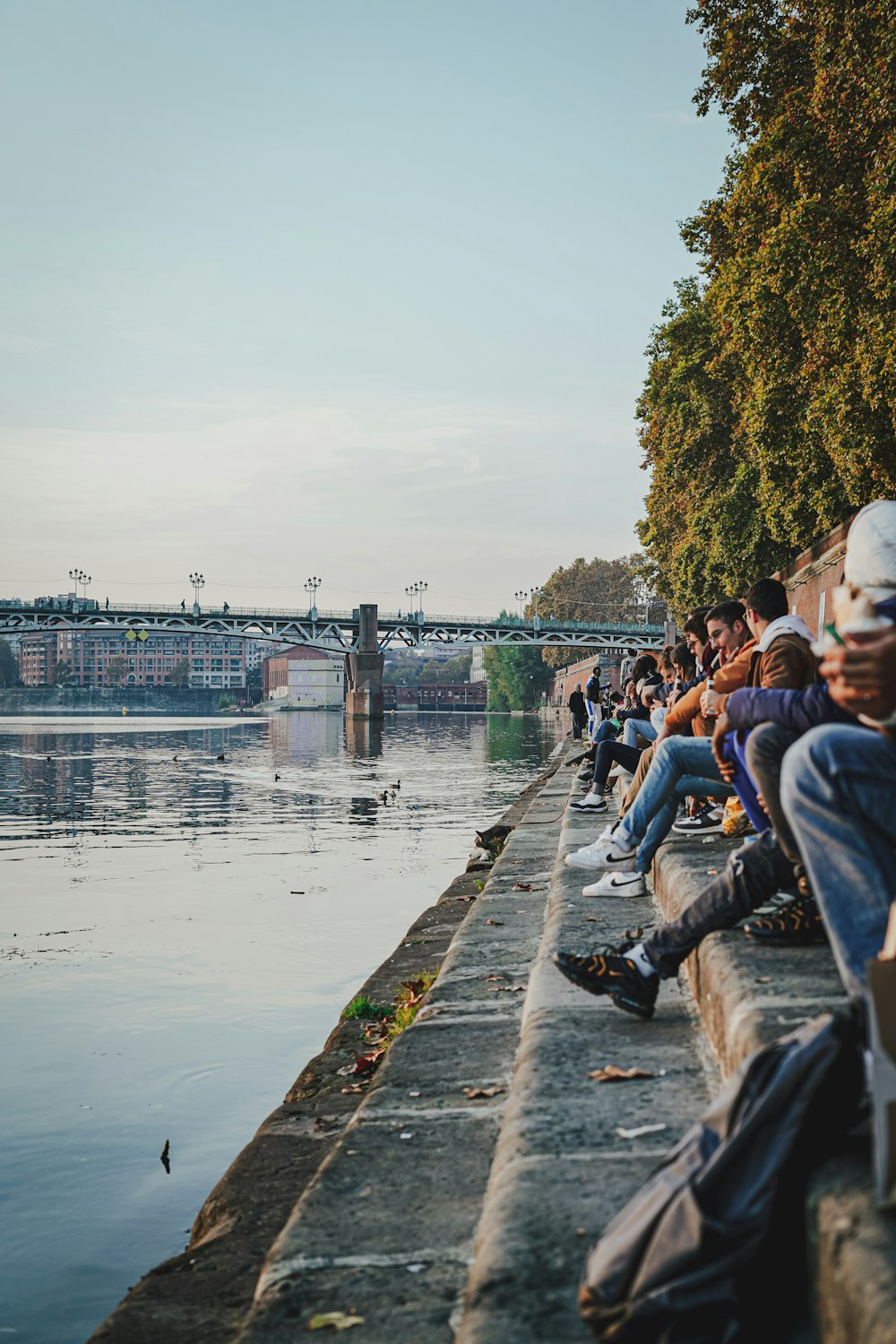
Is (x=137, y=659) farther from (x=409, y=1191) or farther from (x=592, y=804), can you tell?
(x=409, y=1191)

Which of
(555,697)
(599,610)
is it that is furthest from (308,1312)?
(555,697)

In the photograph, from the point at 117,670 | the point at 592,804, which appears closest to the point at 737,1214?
the point at 592,804

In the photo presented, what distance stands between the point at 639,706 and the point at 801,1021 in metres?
9.94

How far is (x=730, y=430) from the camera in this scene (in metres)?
28.2

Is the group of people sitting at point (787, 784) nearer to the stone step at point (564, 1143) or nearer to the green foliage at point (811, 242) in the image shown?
the stone step at point (564, 1143)

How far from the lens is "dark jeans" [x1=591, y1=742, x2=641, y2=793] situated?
939 centimetres

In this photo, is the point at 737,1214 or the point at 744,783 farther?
the point at 744,783

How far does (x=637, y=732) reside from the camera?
9.62 meters

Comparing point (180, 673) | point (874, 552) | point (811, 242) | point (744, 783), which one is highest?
point (811, 242)

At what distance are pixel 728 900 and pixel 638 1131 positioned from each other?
825 mm

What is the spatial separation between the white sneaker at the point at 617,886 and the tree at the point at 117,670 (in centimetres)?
18966

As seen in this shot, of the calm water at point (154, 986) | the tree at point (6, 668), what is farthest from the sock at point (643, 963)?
Answer: the tree at point (6, 668)

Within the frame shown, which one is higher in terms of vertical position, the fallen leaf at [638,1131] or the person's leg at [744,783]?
the person's leg at [744,783]

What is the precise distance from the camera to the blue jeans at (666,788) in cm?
520
